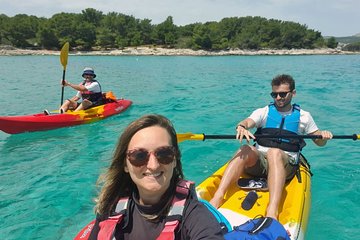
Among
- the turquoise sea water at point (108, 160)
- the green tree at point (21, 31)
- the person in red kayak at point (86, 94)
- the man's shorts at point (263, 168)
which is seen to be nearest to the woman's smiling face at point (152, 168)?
the man's shorts at point (263, 168)

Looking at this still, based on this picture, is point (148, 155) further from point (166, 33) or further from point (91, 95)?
point (166, 33)

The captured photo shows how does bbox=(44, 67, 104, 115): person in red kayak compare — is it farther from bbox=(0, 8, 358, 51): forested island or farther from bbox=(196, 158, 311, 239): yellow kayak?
bbox=(0, 8, 358, 51): forested island

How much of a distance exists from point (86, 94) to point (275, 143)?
6.03 metres

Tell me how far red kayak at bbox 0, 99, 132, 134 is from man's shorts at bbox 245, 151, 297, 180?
5.58 meters

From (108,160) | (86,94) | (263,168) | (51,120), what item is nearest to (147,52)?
(86,94)

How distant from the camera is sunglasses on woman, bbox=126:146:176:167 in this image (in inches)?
71.6

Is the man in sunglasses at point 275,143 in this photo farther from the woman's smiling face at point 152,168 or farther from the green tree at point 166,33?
the green tree at point 166,33

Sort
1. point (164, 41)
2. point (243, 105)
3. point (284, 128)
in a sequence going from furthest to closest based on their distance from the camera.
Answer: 1. point (164, 41)
2. point (243, 105)
3. point (284, 128)

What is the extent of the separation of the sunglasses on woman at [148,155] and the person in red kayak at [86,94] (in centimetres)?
711

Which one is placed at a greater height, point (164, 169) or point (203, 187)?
point (164, 169)

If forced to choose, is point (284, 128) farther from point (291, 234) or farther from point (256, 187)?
point (291, 234)

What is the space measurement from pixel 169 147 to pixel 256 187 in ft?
7.86

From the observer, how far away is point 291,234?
3.09 metres

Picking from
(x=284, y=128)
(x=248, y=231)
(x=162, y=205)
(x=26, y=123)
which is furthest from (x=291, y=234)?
(x=26, y=123)
